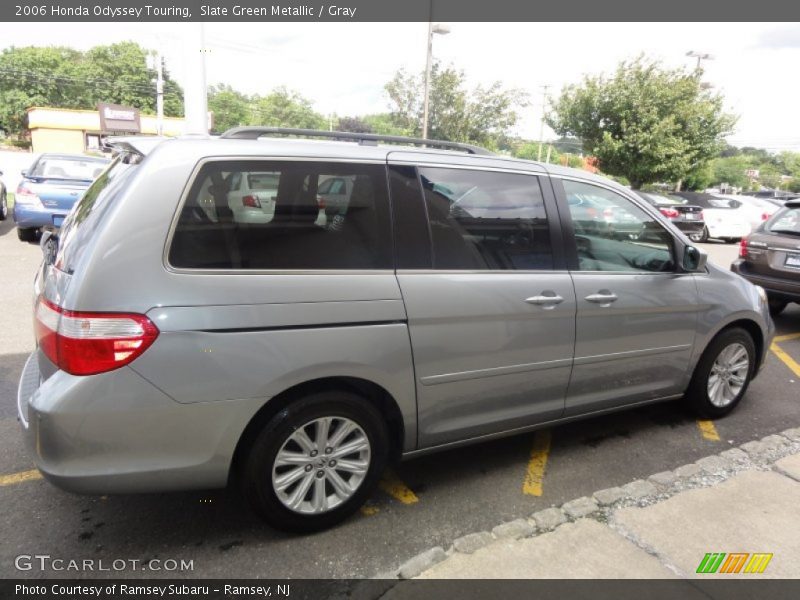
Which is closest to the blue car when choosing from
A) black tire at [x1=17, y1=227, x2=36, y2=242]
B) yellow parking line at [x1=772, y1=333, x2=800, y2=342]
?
black tire at [x1=17, y1=227, x2=36, y2=242]

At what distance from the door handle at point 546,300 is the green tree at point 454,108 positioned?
20.8 meters

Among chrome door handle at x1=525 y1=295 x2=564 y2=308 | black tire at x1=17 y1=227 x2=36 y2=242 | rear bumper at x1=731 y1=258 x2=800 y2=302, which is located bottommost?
black tire at x1=17 y1=227 x2=36 y2=242

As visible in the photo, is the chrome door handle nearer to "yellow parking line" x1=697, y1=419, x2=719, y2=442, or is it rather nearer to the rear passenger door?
the rear passenger door

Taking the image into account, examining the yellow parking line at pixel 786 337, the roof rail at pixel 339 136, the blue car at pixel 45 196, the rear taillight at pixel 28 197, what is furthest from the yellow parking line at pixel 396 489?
the rear taillight at pixel 28 197

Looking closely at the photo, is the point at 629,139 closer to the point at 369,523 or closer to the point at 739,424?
the point at 739,424

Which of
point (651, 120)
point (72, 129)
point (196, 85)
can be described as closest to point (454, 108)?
point (651, 120)

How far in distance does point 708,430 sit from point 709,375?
15.2 inches

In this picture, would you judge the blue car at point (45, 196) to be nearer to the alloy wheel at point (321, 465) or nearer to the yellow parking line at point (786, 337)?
the alloy wheel at point (321, 465)

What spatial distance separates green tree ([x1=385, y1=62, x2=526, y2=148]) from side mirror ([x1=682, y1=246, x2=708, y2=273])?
20.0 m

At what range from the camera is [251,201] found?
2.54m

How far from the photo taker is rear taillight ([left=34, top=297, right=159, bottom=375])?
2160 mm

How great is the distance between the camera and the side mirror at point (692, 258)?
12.3ft

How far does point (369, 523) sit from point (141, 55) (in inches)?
3729

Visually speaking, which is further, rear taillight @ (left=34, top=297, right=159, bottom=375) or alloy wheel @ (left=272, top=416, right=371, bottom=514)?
alloy wheel @ (left=272, top=416, right=371, bottom=514)
